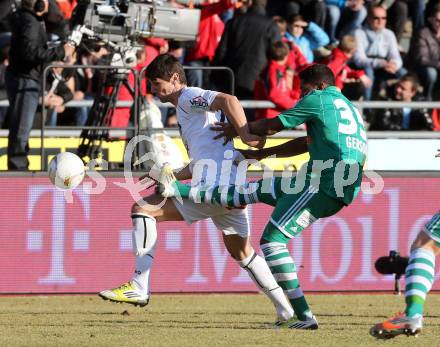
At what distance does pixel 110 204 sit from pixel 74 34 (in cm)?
210

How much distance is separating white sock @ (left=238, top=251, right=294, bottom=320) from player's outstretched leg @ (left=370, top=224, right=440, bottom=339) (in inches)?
71.2

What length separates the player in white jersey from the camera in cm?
1002

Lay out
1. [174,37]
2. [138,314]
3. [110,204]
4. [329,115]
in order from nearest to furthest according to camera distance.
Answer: [329,115]
[138,314]
[110,204]
[174,37]

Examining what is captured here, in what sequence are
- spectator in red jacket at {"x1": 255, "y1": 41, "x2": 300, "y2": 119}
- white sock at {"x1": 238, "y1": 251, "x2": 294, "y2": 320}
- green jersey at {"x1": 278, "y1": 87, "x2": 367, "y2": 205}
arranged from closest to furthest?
green jersey at {"x1": 278, "y1": 87, "x2": 367, "y2": 205}
white sock at {"x1": 238, "y1": 251, "x2": 294, "y2": 320}
spectator in red jacket at {"x1": 255, "y1": 41, "x2": 300, "y2": 119}

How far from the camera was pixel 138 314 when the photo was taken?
11578mm

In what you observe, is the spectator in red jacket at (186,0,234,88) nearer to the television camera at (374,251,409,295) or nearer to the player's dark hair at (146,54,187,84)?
the television camera at (374,251,409,295)

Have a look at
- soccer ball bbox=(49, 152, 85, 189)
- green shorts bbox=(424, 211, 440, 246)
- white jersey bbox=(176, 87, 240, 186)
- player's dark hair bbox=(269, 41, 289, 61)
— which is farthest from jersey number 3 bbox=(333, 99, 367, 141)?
player's dark hair bbox=(269, 41, 289, 61)

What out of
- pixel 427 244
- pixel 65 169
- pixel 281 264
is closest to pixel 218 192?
pixel 281 264

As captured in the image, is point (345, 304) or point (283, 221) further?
point (345, 304)

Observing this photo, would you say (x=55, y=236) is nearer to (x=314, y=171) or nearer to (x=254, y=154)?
(x=254, y=154)

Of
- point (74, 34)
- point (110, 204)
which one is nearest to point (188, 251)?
point (110, 204)

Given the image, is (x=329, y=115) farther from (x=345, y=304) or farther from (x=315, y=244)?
(x=315, y=244)

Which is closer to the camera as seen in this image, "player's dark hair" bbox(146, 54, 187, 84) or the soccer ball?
"player's dark hair" bbox(146, 54, 187, 84)

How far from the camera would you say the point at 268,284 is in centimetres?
1024
